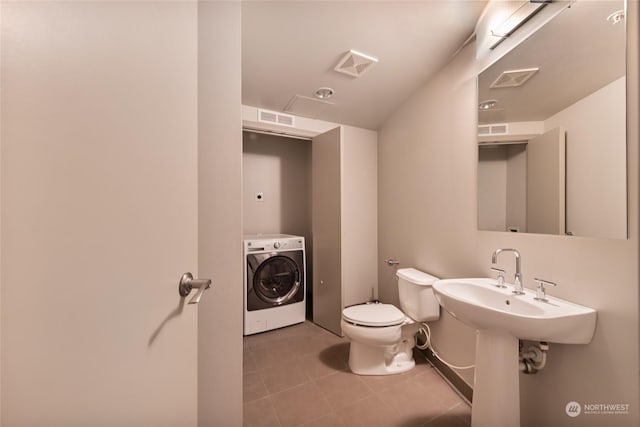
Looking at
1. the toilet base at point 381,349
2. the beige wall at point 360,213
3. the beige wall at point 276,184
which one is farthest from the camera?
the beige wall at point 276,184

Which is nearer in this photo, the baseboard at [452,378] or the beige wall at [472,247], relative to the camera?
the beige wall at [472,247]

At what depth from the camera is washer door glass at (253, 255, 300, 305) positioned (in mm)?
2457

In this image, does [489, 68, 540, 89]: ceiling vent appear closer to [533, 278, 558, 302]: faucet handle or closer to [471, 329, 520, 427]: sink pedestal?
[533, 278, 558, 302]: faucet handle

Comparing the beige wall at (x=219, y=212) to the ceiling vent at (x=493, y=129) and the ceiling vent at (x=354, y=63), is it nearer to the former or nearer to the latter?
the ceiling vent at (x=354, y=63)

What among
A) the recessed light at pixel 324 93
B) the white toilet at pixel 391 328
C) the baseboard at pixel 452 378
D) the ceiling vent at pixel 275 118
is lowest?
the baseboard at pixel 452 378

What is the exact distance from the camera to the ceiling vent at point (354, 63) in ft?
5.59

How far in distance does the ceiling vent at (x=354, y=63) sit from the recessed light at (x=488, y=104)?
2.40 feet

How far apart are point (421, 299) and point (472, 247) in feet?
1.60

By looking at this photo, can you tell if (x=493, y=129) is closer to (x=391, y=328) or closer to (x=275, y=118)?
(x=391, y=328)

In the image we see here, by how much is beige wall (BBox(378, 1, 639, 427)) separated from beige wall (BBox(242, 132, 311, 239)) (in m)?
1.16

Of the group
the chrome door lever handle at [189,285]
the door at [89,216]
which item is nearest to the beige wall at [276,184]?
the chrome door lever handle at [189,285]

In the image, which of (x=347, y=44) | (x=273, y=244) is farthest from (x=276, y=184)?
(x=347, y=44)

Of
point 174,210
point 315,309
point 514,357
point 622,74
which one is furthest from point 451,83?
point 315,309

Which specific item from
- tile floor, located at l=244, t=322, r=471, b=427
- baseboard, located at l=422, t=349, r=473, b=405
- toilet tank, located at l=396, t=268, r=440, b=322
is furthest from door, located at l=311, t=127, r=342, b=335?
baseboard, located at l=422, t=349, r=473, b=405
